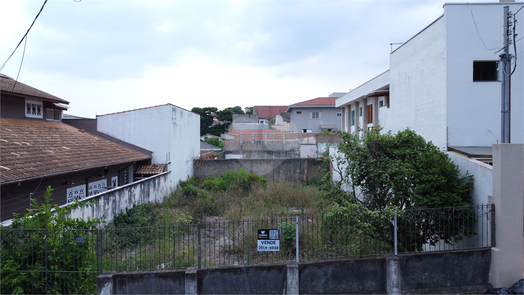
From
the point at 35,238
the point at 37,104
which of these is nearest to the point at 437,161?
the point at 35,238

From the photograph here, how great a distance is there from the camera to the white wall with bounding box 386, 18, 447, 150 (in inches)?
432

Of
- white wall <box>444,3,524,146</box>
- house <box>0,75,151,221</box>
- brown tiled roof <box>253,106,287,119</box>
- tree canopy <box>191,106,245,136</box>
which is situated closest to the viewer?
house <box>0,75,151,221</box>

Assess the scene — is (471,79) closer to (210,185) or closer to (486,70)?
(486,70)

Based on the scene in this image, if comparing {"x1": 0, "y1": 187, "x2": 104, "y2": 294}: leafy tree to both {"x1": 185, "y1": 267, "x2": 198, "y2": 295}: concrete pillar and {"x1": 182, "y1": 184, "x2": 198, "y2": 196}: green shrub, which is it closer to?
{"x1": 185, "y1": 267, "x2": 198, "y2": 295}: concrete pillar

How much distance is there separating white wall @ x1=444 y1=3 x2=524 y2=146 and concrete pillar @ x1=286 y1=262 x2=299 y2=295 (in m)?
6.52

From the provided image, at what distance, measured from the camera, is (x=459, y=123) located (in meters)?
10.5

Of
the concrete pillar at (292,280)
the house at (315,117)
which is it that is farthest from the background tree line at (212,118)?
the concrete pillar at (292,280)

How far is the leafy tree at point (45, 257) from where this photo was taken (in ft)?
22.2

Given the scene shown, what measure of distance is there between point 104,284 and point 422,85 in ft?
36.6

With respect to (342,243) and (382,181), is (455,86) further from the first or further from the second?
(342,243)

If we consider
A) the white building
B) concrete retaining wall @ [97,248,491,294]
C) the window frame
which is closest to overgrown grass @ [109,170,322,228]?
the white building

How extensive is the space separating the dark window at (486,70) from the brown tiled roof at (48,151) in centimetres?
1299

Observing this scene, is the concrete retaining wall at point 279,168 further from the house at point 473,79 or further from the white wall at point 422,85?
the house at point 473,79

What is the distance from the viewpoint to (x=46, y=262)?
6.76 meters
